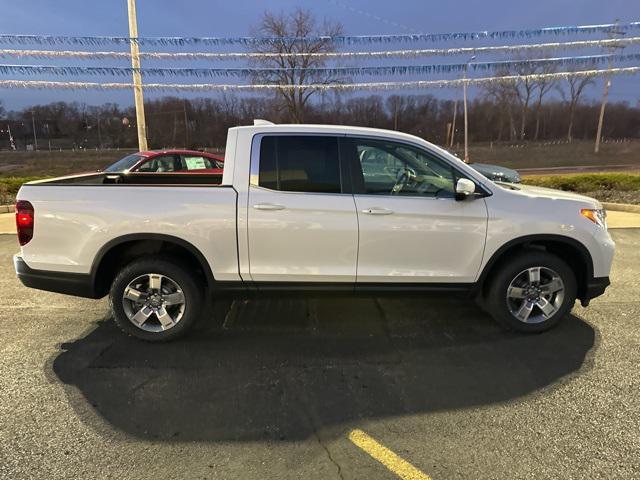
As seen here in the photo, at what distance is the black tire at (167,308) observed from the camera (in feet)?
13.0

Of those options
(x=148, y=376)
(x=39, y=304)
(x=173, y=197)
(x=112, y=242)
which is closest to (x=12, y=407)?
(x=148, y=376)

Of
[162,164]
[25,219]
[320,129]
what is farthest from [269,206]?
[162,164]

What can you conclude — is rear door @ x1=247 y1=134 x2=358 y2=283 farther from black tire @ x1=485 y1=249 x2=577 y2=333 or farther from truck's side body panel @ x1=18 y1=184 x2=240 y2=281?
black tire @ x1=485 y1=249 x2=577 y2=333

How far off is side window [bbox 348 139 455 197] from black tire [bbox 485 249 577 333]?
0.88m

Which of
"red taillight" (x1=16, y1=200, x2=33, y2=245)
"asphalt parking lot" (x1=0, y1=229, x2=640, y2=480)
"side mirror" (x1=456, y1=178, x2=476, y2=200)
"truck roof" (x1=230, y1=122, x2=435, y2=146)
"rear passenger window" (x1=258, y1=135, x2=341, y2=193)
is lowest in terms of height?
"asphalt parking lot" (x1=0, y1=229, x2=640, y2=480)

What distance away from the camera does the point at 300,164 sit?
392 cm

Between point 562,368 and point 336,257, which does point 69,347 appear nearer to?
point 336,257

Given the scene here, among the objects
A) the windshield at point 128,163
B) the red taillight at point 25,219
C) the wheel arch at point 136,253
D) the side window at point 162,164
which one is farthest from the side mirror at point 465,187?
the windshield at point 128,163

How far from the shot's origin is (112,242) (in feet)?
12.6

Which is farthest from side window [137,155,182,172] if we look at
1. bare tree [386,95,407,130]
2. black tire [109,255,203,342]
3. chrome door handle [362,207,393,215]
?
bare tree [386,95,407,130]

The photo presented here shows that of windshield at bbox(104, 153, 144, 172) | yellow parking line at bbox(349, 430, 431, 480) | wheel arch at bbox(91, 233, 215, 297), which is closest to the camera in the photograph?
yellow parking line at bbox(349, 430, 431, 480)

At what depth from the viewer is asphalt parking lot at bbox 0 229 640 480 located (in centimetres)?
258

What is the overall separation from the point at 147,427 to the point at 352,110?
69890 mm

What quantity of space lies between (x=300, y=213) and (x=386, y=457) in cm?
195
